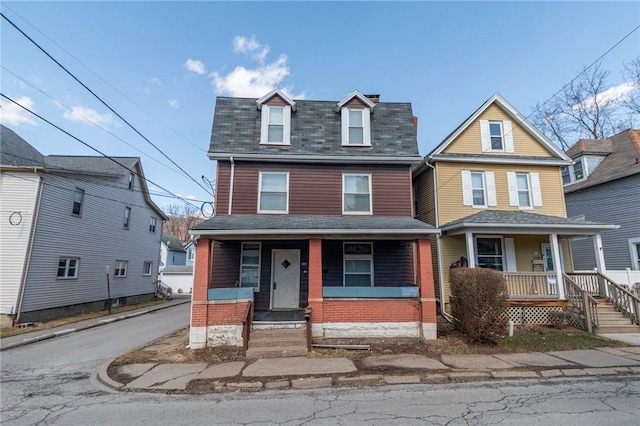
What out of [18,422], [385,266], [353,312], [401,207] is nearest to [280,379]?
[353,312]

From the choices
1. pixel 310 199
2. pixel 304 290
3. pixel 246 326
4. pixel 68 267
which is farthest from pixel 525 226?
pixel 68 267

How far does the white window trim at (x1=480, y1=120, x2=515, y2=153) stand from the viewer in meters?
13.4

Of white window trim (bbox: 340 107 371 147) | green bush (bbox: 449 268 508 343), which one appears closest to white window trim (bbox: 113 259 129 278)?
white window trim (bbox: 340 107 371 147)

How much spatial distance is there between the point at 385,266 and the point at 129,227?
1696cm

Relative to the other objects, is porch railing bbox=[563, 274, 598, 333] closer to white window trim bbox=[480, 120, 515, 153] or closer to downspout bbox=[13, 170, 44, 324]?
white window trim bbox=[480, 120, 515, 153]

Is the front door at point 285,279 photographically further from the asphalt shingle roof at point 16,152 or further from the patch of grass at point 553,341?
the asphalt shingle roof at point 16,152

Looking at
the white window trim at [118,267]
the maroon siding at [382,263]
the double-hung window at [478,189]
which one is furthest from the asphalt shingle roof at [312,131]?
the white window trim at [118,267]

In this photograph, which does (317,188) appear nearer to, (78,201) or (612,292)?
(612,292)

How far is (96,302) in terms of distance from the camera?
54.4ft

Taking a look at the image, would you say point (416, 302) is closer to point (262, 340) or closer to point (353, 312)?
point (353, 312)

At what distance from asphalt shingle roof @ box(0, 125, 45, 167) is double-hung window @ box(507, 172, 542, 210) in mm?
20659

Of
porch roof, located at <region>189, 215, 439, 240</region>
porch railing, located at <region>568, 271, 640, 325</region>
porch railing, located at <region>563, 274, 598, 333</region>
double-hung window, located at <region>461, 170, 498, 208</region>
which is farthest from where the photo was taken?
double-hung window, located at <region>461, 170, 498, 208</region>

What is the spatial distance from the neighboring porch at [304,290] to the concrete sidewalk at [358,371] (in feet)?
4.02

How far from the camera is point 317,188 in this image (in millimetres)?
11398
